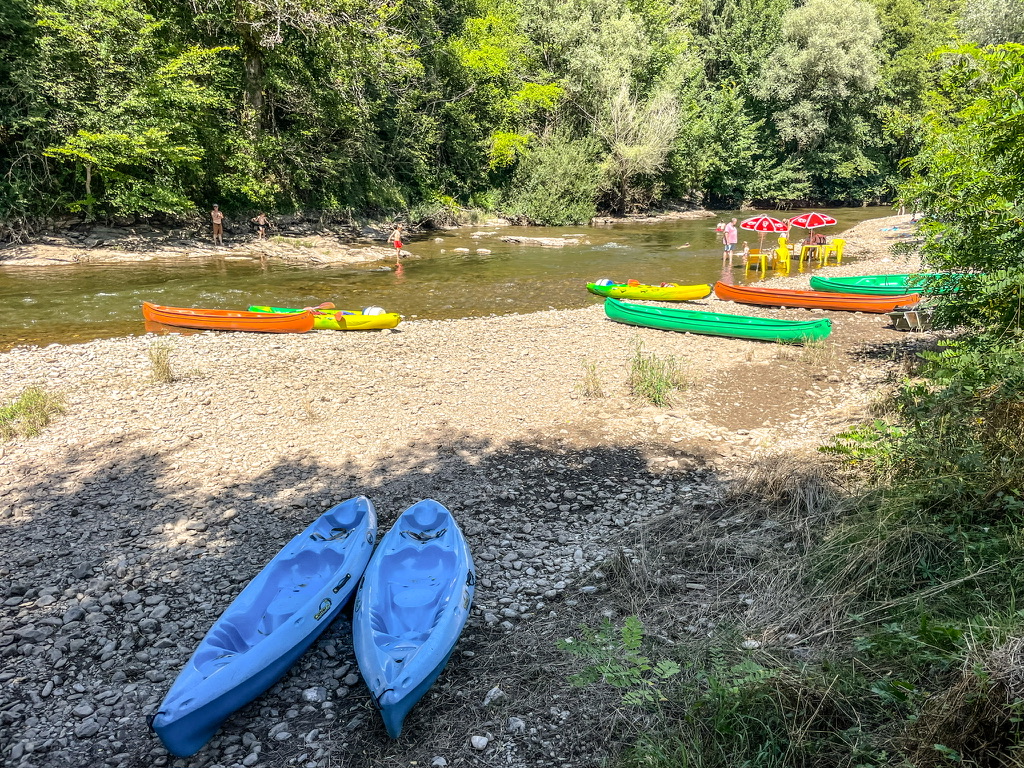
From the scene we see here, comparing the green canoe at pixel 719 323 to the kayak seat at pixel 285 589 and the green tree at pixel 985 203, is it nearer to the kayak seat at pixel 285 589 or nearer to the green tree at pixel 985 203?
the green tree at pixel 985 203

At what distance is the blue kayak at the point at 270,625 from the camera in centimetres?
364

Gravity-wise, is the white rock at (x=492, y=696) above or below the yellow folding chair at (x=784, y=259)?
below

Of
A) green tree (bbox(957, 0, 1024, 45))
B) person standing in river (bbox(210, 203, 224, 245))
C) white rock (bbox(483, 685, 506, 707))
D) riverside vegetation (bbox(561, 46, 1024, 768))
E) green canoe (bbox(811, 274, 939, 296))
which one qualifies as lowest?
white rock (bbox(483, 685, 506, 707))

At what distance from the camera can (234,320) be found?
13.5 meters

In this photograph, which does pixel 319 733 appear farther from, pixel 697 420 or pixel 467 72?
pixel 467 72

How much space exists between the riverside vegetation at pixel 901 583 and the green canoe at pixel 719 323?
15.1ft

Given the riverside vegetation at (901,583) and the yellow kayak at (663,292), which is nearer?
the riverside vegetation at (901,583)

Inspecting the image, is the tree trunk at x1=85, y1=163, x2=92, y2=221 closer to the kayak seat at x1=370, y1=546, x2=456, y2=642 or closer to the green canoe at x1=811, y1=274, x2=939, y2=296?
the kayak seat at x1=370, y1=546, x2=456, y2=642

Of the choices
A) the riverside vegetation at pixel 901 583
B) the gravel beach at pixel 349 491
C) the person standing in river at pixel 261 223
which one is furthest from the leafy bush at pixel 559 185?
the riverside vegetation at pixel 901 583

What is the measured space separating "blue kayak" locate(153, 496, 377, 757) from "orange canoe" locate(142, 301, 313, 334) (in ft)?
27.7

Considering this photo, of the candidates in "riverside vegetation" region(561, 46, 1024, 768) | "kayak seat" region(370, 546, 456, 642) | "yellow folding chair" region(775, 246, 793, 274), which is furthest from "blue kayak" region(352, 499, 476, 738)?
"yellow folding chair" region(775, 246, 793, 274)

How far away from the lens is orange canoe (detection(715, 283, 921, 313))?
14.3 meters

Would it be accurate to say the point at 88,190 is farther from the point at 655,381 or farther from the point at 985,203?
the point at 985,203

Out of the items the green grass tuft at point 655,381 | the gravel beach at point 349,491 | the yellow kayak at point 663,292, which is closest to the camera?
the gravel beach at point 349,491
